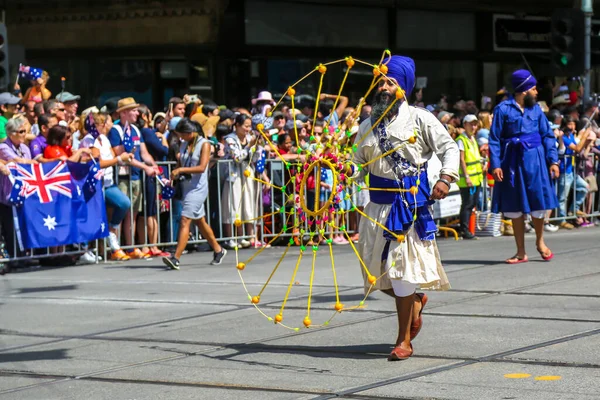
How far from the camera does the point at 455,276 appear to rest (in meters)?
11.9

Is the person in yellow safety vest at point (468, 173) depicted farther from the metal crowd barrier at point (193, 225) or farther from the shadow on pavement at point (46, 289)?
the shadow on pavement at point (46, 289)

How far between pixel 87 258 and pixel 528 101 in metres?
5.52

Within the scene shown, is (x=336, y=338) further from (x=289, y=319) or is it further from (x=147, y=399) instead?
(x=147, y=399)

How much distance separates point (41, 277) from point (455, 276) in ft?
14.6

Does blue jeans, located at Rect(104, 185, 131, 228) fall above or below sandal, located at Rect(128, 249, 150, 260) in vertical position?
above

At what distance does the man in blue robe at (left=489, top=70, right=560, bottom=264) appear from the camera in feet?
40.9

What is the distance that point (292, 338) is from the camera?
8.70 m

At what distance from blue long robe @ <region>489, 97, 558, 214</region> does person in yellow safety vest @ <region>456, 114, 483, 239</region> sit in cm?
379

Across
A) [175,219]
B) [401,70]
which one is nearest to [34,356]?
[401,70]

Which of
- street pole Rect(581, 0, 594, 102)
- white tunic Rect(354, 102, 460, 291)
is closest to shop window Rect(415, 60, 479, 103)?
street pole Rect(581, 0, 594, 102)

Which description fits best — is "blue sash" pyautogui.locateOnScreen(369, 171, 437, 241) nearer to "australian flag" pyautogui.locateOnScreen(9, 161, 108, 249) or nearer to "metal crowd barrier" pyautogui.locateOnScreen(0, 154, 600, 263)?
"metal crowd barrier" pyautogui.locateOnScreen(0, 154, 600, 263)

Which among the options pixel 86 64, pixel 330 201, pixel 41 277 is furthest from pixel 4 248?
pixel 86 64

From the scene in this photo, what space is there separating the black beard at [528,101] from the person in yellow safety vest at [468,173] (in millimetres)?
3961

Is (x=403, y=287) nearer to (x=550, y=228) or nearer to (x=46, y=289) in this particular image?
(x=46, y=289)
